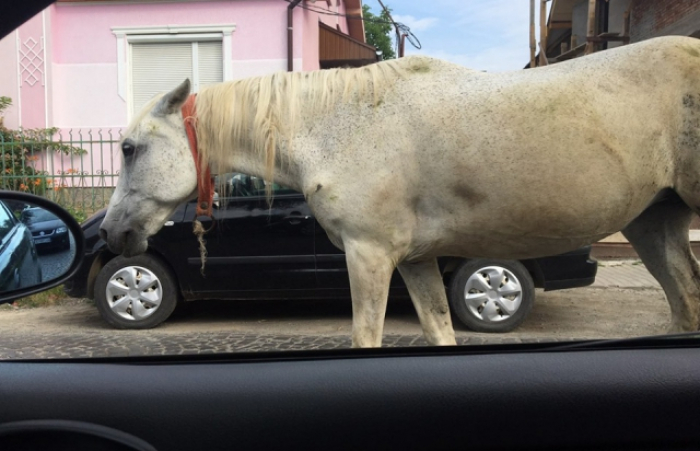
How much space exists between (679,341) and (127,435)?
1309 millimetres

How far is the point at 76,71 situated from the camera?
9617 mm

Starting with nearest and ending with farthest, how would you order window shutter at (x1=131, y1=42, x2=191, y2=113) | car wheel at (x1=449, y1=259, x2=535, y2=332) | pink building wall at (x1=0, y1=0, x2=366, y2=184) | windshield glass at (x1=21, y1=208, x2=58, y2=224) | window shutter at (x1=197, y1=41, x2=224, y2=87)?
windshield glass at (x1=21, y1=208, x2=58, y2=224) → car wheel at (x1=449, y1=259, x2=535, y2=332) → pink building wall at (x1=0, y1=0, x2=366, y2=184) → window shutter at (x1=131, y1=42, x2=191, y2=113) → window shutter at (x1=197, y1=41, x2=224, y2=87)

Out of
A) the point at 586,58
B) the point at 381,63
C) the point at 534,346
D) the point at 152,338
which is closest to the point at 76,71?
the point at 152,338

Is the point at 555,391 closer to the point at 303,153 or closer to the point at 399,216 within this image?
the point at 399,216

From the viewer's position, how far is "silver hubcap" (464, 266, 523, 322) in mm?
5051

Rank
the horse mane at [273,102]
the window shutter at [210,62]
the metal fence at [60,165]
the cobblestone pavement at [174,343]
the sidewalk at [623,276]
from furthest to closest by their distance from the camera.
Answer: the window shutter at [210,62], the metal fence at [60,165], the sidewalk at [623,276], the cobblestone pavement at [174,343], the horse mane at [273,102]

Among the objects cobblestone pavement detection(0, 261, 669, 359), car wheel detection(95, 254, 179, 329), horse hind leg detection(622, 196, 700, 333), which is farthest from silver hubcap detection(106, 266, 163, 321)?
horse hind leg detection(622, 196, 700, 333)

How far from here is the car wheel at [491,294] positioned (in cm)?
505

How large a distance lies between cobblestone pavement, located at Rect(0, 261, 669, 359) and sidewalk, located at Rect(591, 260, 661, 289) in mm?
34

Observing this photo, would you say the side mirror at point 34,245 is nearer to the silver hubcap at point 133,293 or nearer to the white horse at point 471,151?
the white horse at point 471,151

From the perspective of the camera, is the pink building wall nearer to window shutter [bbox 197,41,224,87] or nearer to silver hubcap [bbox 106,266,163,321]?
window shutter [bbox 197,41,224,87]

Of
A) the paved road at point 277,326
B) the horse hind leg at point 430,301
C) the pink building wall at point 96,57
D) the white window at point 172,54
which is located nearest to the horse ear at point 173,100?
the horse hind leg at point 430,301

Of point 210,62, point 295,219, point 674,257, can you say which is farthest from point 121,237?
point 210,62

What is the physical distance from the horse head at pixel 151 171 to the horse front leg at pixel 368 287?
837mm
